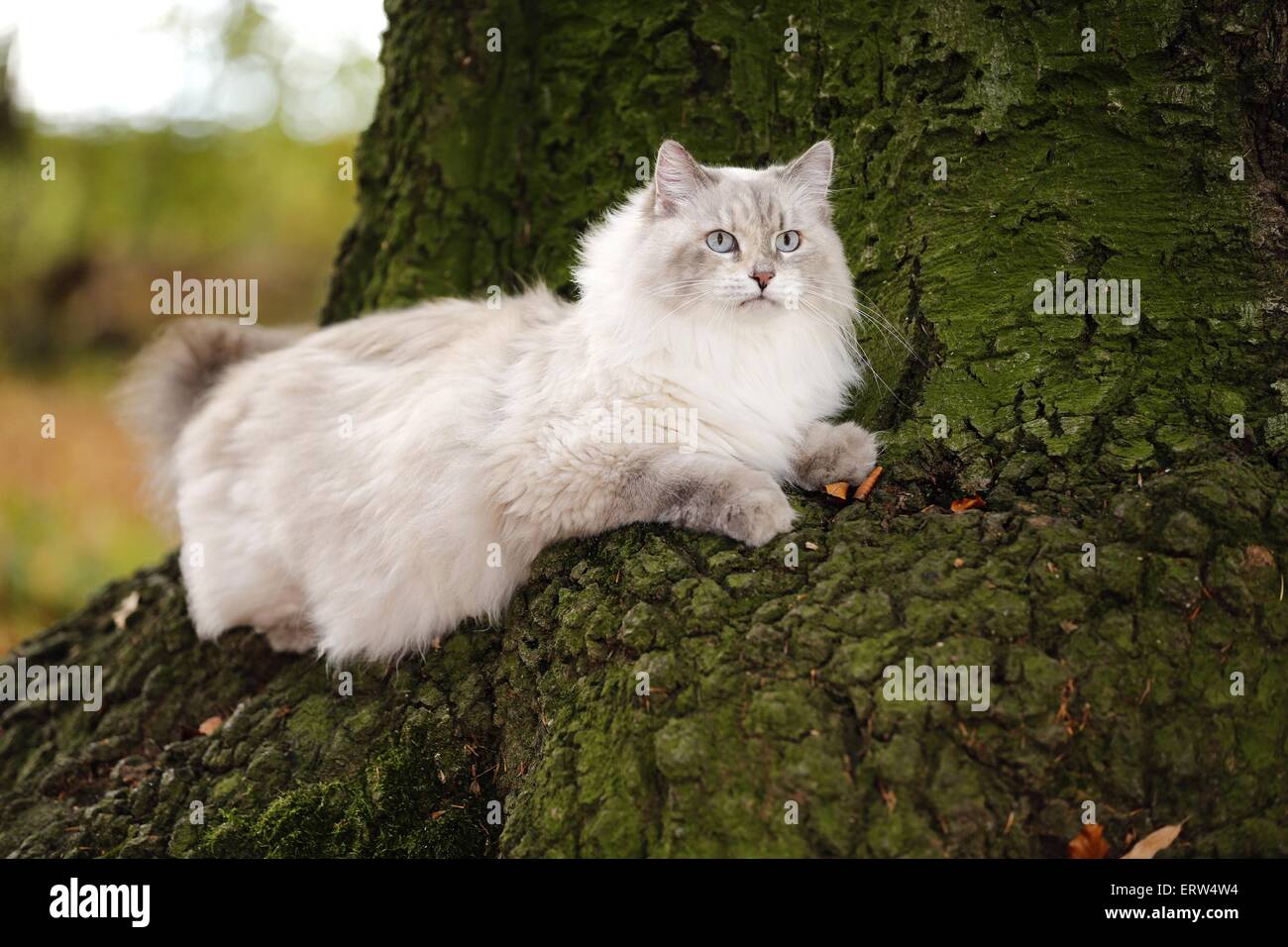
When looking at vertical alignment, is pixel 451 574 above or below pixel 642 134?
below

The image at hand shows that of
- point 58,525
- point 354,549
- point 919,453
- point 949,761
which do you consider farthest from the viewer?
point 58,525

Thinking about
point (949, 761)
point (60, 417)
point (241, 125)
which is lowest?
point (949, 761)

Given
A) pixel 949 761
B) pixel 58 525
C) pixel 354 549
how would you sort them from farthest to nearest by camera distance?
1. pixel 58 525
2. pixel 354 549
3. pixel 949 761

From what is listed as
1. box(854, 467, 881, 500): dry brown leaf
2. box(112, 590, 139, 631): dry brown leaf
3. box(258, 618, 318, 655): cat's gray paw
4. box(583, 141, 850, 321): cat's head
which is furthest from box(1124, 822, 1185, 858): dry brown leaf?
box(112, 590, 139, 631): dry brown leaf

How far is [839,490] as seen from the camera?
281 centimetres

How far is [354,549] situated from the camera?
3.19 meters

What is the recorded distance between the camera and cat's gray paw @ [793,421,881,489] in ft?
9.29

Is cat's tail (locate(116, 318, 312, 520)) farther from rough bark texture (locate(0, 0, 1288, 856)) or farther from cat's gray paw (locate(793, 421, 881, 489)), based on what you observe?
cat's gray paw (locate(793, 421, 881, 489))

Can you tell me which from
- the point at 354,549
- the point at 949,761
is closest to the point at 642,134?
the point at 354,549

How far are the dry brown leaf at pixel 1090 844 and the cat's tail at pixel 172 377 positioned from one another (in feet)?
10.4

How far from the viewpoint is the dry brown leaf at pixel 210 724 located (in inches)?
135

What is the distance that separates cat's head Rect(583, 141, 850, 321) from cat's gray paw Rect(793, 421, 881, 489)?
371 mm

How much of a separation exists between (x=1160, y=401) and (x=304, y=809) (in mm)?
2411

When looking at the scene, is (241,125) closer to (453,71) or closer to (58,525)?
(58,525)
